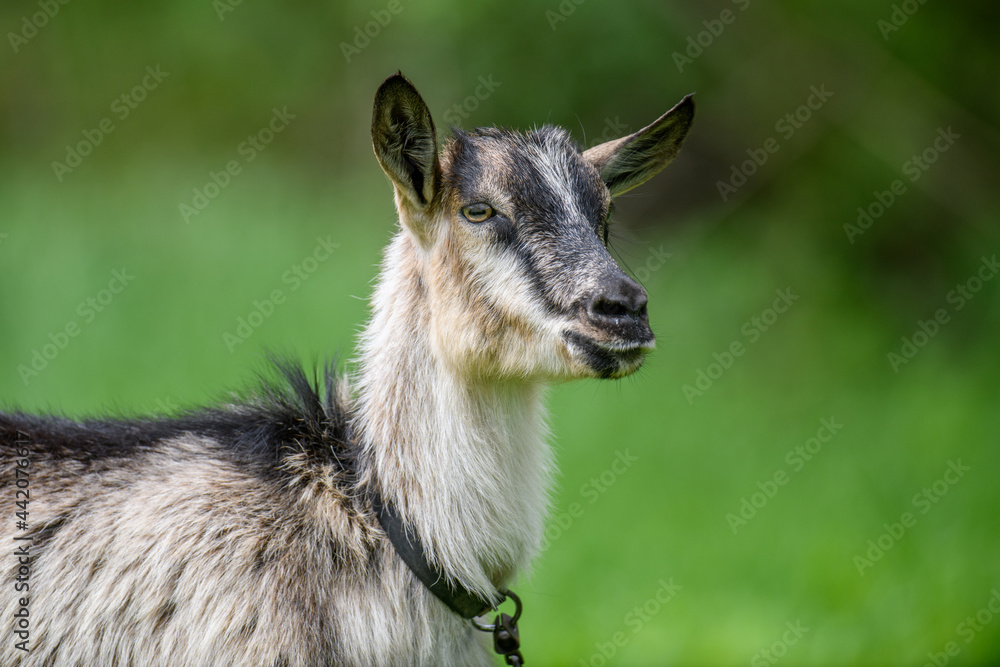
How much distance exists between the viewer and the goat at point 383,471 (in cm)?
382

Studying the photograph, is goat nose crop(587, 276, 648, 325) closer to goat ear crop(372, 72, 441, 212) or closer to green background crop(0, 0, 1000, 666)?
goat ear crop(372, 72, 441, 212)

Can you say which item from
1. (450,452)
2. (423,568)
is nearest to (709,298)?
(450,452)

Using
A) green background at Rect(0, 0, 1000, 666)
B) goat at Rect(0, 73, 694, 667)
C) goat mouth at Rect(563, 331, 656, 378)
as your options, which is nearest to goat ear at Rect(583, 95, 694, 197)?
goat at Rect(0, 73, 694, 667)

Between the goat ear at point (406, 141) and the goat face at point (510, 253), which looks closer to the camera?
the goat face at point (510, 253)

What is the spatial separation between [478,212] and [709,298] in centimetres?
722

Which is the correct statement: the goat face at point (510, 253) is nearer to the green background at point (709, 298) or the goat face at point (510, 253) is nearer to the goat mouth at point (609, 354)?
the goat mouth at point (609, 354)

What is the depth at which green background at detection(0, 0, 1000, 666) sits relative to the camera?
23.8ft

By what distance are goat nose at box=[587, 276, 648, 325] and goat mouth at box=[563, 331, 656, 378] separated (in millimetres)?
94

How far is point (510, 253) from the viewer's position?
4062 mm

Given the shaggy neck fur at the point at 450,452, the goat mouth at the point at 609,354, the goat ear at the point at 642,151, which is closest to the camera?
the goat mouth at the point at 609,354

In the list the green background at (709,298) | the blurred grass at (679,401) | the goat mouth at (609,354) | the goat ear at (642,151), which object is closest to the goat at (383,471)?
the goat mouth at (609,354)

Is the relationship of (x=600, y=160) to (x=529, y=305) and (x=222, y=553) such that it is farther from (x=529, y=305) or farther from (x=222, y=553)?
(x=222, y=553)

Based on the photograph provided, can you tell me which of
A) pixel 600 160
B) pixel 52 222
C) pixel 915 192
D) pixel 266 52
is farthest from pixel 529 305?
pixel 266 52

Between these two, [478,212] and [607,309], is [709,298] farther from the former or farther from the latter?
[607,309]
